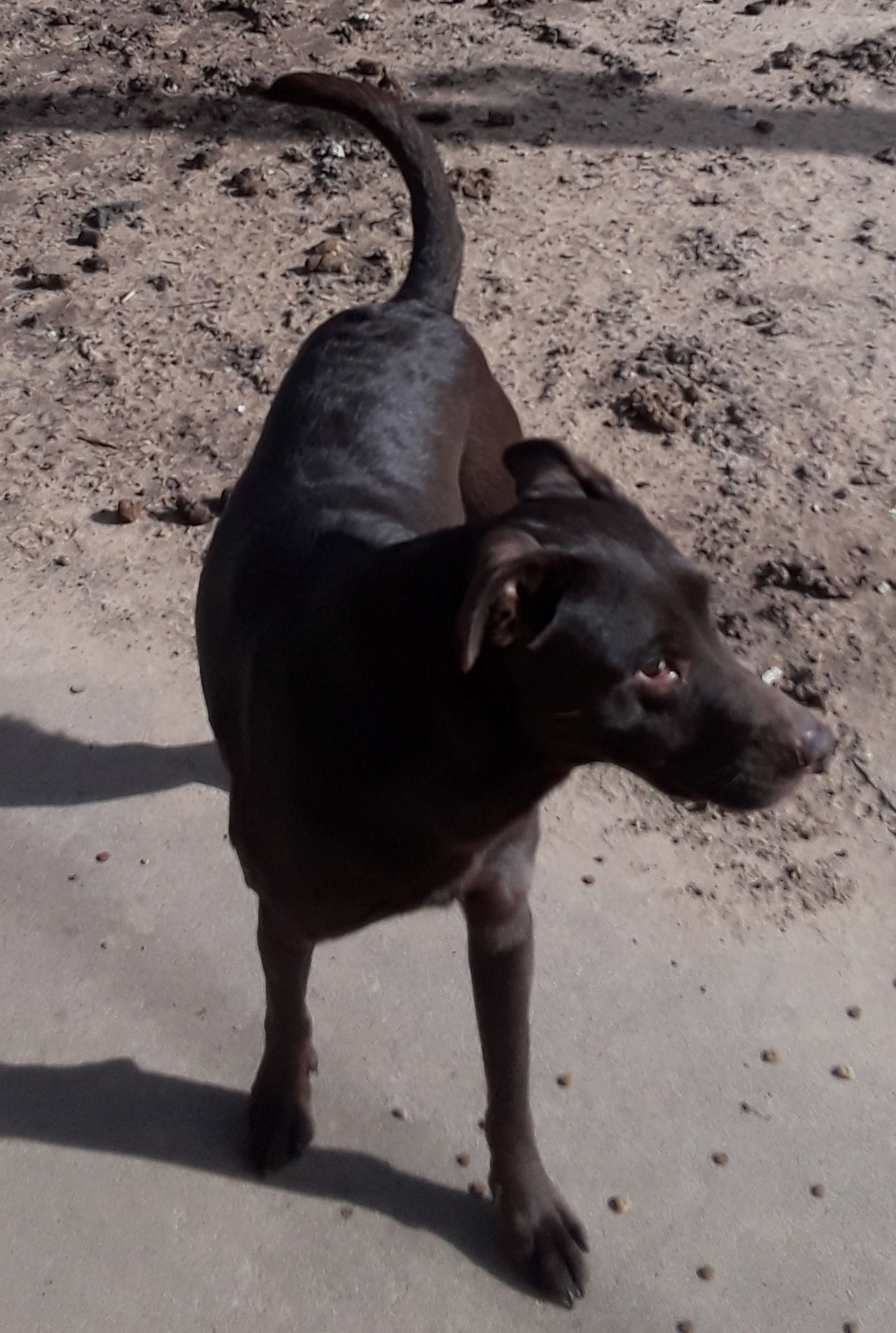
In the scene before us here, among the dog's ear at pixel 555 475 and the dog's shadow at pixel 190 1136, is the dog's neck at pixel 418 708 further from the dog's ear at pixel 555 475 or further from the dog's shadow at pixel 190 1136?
the dog's shadow at pixel 190 1136

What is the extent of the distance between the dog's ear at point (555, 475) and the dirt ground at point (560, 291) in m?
1.27

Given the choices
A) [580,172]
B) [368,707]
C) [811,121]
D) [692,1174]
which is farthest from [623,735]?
[811,121]

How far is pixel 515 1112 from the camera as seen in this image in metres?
2.66

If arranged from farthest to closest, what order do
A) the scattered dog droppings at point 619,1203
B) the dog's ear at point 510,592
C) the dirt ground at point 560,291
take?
the dirt ground at point 560,291 < the scattered dog droppings at point 619,1203 < the dog's ear at point 510,592

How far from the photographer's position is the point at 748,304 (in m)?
4.87

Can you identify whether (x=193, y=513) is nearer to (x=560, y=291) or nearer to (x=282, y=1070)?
(x=560, y=291)

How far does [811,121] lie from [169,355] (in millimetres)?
2892

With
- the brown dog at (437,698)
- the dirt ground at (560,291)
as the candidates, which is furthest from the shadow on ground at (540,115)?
the brown dog at (437,698)

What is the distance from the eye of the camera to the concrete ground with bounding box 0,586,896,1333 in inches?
103

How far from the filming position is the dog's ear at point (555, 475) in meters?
2.33

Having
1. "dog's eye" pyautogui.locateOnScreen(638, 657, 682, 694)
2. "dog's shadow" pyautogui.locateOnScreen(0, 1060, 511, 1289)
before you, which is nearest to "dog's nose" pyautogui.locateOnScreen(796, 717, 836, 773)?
"dog's eye" pyautogui.locateOnScreen(638, 657, 682, 694)

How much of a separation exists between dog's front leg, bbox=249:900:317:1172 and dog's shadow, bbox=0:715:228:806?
0.91 metres

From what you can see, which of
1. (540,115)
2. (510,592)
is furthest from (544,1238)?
(540,115)

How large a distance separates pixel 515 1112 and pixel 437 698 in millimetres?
980
